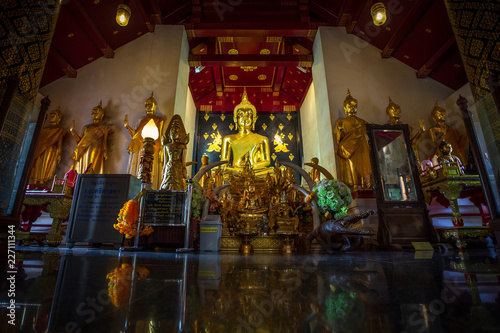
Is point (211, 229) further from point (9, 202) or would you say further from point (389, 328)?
point (389, 328)

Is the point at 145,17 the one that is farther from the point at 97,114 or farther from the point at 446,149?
the point at 446,149

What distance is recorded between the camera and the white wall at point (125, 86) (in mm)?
4008

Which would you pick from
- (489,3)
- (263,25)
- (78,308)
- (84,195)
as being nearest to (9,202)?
(84,195)

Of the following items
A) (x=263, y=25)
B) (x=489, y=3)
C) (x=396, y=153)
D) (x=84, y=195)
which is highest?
(x=263, y=25)

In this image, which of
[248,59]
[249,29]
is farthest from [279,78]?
[249,29]

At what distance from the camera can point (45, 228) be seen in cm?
328

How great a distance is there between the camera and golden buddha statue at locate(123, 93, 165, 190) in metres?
3.64

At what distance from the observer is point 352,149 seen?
3668 mm

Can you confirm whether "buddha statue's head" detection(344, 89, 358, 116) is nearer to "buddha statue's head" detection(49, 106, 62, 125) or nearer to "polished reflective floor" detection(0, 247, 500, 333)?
"polished reflective floor" detection(0, 247, 500, 333)

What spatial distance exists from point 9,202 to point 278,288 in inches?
73.3

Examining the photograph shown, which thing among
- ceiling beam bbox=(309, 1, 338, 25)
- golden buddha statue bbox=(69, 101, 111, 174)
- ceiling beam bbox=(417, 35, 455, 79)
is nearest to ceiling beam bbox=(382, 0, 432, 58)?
ceiling beam bbox=(417, 35, 455, 79)

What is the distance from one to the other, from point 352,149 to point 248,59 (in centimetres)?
272

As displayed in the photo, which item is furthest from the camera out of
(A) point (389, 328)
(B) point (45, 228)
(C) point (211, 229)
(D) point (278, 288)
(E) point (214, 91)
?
(E) point (214, 91)

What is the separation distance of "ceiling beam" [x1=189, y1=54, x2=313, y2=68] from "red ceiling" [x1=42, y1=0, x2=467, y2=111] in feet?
0.06
